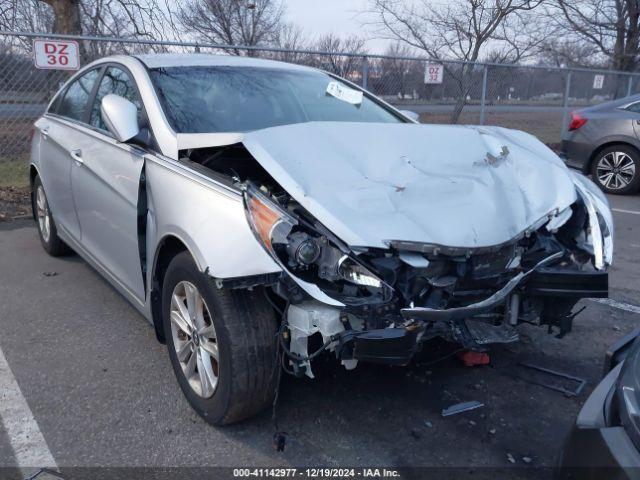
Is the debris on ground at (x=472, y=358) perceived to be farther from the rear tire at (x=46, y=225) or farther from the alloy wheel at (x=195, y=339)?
the rear tire at (x=46, y=225)

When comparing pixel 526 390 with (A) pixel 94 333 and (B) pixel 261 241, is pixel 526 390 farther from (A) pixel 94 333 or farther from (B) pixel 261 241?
(A) pixel 94 333

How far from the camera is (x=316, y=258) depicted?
2.52m

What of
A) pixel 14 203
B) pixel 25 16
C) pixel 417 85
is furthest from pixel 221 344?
pixel 25 16

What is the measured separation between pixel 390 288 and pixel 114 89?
2600 millimetres

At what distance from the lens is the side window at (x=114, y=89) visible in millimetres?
3739

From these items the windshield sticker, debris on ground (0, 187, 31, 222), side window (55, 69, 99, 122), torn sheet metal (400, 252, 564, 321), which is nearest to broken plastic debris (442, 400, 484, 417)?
torn sheet metal (400, 252, 564, 321)

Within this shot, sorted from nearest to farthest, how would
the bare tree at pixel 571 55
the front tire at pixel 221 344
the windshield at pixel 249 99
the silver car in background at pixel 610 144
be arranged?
the front tire at pixel 221 344, the windshield at pixel 249 99, the silver car in background at pixel 610 144, the bare tree at pixel 571 55

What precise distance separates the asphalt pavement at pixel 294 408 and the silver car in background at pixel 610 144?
5481 millimetres

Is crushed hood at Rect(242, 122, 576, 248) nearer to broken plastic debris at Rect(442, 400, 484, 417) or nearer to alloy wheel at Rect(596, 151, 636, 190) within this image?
broken plastic debris at Rect(442, 400, 484, 417)

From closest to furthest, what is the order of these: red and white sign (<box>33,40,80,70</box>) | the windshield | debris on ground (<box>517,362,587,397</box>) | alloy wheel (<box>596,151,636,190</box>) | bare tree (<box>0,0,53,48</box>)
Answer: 1. debris on ground (<box>517,362,587,397</box>)
2. the windshield
3. red and white sign (<box>33,40,80,70</box>)
4. alloy wheel (<box>596,151,636,190</box>)
5. bare tree (<box>0,0,53,48</box>)

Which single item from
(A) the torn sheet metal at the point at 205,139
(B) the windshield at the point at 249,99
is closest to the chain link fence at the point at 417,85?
(B) the windshield at the point at 249,99

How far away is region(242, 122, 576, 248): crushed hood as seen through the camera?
8.53 ft

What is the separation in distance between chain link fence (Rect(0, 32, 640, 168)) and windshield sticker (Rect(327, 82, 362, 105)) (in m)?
4.40

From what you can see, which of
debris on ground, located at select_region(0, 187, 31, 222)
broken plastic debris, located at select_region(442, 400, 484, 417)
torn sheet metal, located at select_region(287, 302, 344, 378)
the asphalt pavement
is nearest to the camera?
torn sheet metal, located at select_region(287, 302, 344, 378)
